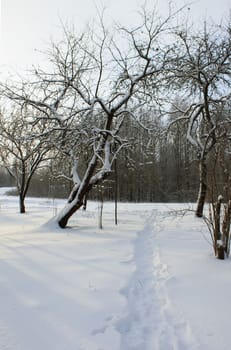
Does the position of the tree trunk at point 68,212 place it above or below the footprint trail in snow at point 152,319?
above

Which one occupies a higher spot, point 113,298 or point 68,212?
point 68,212

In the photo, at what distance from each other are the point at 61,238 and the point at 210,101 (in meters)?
7.25

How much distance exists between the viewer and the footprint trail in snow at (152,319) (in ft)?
8.27

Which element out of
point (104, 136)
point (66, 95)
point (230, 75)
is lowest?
point (104, 136)

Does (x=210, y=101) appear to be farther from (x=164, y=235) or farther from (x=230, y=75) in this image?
(x=164, y=235)

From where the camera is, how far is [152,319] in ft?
9.76

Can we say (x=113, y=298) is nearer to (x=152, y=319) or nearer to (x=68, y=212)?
(x=152, y=319)

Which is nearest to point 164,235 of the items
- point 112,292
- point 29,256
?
point 29,256

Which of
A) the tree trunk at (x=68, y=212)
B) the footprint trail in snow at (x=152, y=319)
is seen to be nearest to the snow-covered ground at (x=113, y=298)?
the footprint trail in snow at (x=152, y=319)

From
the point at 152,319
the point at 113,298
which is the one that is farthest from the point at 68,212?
the point at 152,319

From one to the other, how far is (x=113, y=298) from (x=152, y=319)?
57 cm

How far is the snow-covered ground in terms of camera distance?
2543 millimetres

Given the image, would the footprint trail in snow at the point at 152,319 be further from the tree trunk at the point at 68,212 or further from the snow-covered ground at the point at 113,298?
the tree trunk at the point at 68,212

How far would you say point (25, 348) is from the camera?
92.3 inches
